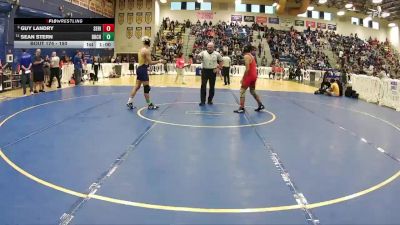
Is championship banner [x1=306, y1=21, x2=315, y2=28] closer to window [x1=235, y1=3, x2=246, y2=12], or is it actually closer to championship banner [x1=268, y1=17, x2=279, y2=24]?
championship banner [x1=268, y1=17, x2=279, y2=24]

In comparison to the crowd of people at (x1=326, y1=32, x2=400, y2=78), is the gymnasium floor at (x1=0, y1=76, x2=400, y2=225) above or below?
below

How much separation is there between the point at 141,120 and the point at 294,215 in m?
5.50

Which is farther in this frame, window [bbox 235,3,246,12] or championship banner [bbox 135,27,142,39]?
window [bbox 235,3,246,12]

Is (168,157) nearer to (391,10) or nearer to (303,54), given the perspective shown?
(303,54)

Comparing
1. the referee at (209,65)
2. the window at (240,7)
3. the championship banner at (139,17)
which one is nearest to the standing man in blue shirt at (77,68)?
the referee at (209,65)

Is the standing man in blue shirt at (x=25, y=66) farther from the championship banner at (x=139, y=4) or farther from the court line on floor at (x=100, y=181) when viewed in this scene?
the championship banner at (x=139, y=4)

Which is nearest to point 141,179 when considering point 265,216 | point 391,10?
point 265,216

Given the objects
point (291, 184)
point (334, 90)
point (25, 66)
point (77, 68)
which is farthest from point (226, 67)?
point (291, 184)

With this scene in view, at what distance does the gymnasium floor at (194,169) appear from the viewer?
3764mm

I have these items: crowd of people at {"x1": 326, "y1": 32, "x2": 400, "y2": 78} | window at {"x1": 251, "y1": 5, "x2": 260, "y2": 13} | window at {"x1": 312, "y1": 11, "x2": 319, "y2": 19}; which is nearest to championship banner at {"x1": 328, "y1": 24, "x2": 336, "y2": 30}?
crowd of people at {"x1": 326, "y1": 32, "x2": 400, "y2": 78}

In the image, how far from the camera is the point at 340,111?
11.5 meters

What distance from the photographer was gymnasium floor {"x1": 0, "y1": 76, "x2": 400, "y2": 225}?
3.76 meters
